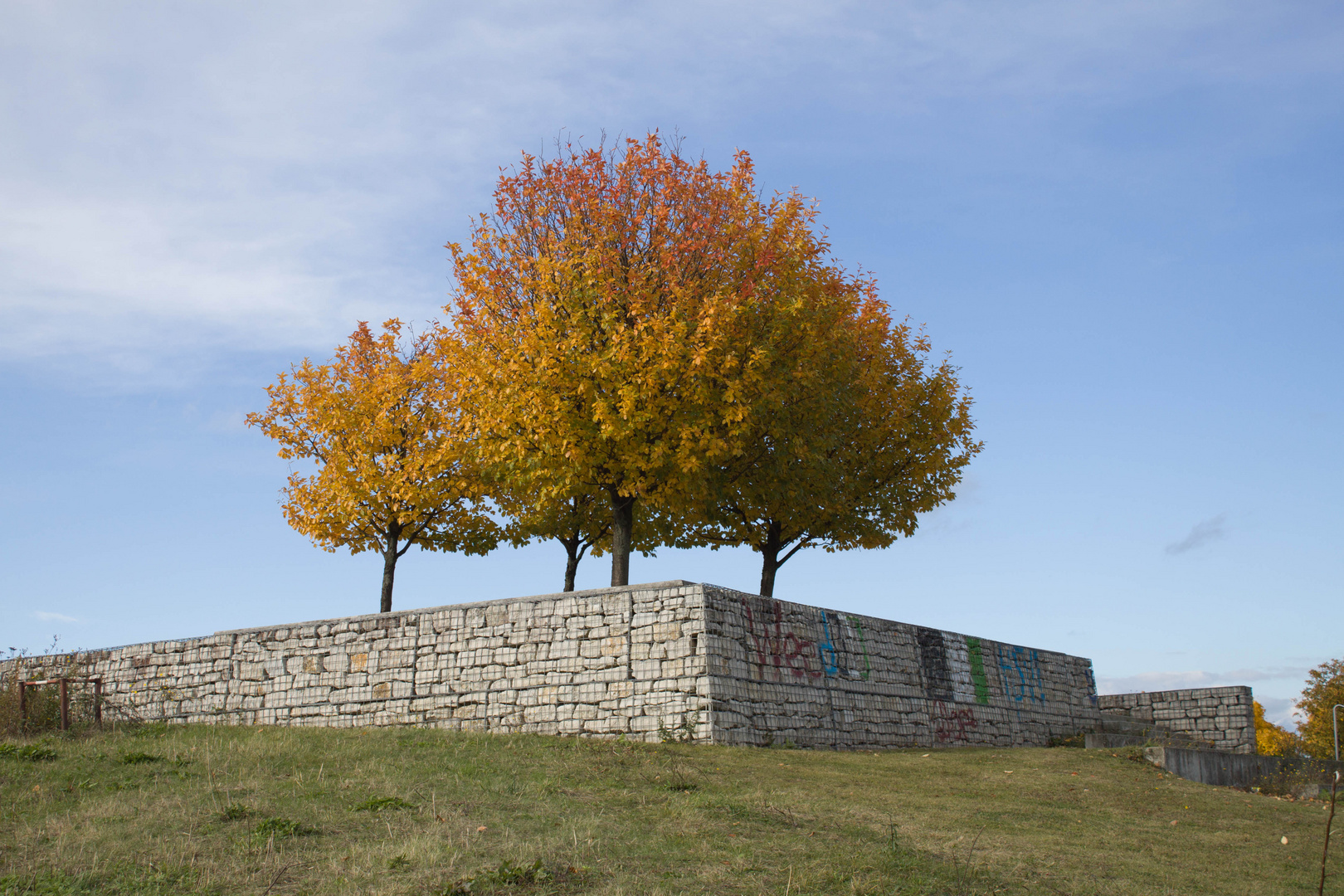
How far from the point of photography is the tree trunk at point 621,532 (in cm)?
1877

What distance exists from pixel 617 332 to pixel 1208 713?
16.9 metres

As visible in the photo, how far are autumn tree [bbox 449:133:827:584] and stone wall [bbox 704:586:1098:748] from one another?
340cm

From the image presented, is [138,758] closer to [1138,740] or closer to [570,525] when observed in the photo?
[570,525]

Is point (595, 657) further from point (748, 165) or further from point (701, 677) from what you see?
point (748, 165)

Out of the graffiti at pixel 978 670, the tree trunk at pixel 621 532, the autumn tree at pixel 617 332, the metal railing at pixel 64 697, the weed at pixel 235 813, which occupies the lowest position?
the weed at pixel 235 813

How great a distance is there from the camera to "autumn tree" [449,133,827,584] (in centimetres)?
1784

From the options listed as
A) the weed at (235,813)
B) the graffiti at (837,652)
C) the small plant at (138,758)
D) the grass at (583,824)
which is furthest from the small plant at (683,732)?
the small plant at (138,758)

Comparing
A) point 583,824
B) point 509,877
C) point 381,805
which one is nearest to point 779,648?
point 583,824

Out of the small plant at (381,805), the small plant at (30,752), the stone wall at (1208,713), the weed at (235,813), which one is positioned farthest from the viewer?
the stone wall at (1208,713)

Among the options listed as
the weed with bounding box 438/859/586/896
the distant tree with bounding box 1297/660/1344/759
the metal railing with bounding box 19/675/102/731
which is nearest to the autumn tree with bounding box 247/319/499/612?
the metal railing with bounding box 19/675/102/731

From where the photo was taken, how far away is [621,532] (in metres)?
19.4

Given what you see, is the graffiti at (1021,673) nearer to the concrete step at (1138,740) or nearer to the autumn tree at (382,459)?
the concrete step at (1138,740)

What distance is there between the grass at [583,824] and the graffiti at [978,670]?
17.6 feet

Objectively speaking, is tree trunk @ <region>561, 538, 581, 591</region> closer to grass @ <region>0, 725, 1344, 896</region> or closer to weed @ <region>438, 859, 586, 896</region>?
grass @ <region>0, 725, 1344, 896</region>
